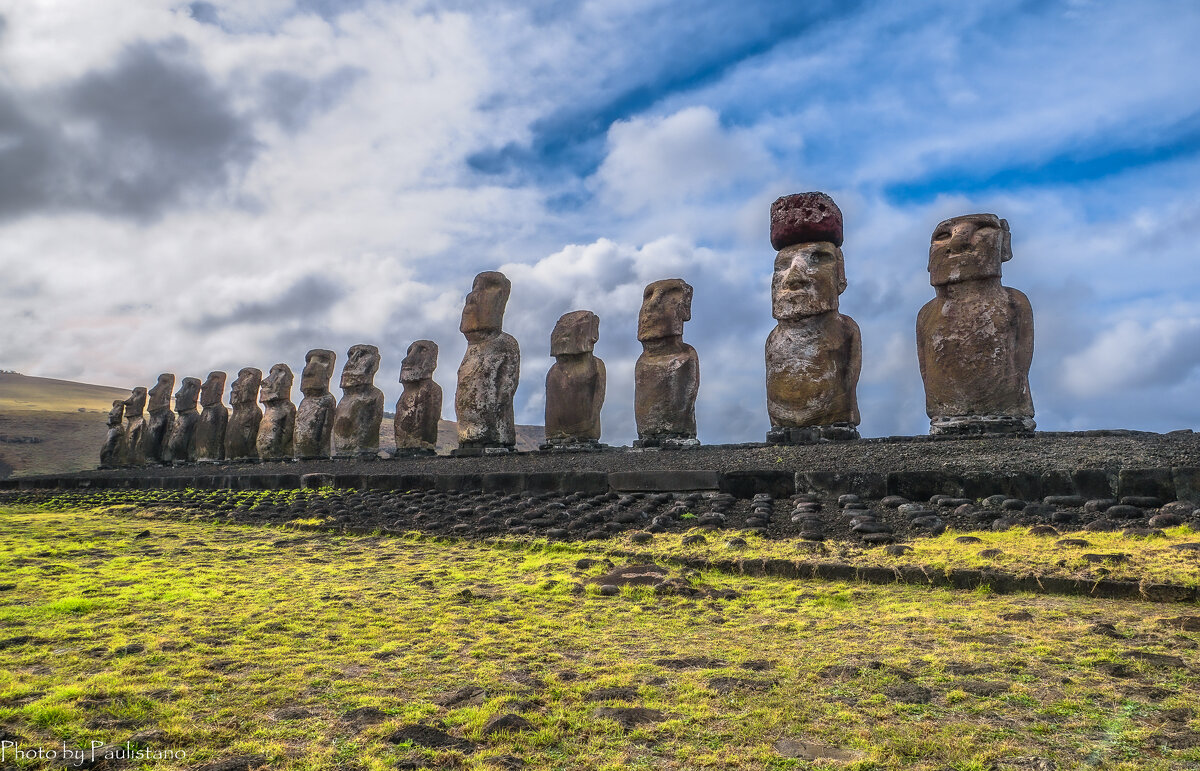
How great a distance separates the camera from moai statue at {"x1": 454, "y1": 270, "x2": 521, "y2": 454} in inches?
594

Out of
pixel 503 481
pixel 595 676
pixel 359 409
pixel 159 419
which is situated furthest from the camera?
pixel 159 419

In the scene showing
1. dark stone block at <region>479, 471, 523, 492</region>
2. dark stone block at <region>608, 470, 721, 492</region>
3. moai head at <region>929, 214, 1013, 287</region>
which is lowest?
dark stone block at <region>479, 471, 523, 492</region>

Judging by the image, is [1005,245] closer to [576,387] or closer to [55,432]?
[576,387]

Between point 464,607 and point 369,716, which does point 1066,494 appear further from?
point 369,716

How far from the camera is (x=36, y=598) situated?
13.7 ft

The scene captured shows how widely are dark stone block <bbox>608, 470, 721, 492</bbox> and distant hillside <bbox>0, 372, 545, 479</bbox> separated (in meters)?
24.5

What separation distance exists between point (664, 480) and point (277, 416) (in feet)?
49.7

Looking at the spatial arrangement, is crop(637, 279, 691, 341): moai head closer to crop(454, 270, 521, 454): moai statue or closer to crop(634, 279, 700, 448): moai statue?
crop(634, 279, 700, 448): moai statue

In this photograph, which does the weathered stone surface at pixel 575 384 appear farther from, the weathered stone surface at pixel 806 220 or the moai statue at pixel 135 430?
the moai statue at pixel 135 430

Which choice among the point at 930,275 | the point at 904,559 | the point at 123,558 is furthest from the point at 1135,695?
the point at 930,275

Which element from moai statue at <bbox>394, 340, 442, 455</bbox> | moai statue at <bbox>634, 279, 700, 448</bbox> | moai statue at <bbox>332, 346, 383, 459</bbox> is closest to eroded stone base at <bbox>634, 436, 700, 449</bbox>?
moai statue at <bbox>634, 279, 700, 448</bbox>

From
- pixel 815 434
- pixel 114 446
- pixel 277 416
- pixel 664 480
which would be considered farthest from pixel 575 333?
pixel 114 446

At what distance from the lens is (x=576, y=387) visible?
534 inches

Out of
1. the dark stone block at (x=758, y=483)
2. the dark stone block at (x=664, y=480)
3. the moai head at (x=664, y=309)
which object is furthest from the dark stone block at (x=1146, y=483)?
the moai head at (x=664, y=309)
